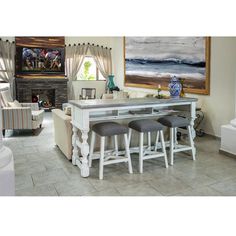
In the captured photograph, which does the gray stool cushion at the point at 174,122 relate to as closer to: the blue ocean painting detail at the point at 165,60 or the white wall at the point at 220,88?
the white wall at the point at 220,88

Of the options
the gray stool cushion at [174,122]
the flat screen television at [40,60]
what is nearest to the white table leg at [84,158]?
the gray stool cushion at [174,122]

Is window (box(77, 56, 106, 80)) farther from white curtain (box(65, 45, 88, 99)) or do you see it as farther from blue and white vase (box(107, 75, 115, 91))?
blue and white vase (box(107, 75, 115, 91))

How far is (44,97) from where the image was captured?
966 cm

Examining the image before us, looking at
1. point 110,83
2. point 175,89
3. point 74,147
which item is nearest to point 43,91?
point 110,83

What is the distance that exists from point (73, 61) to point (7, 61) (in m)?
2.07

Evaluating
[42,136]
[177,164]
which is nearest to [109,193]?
[177,164]

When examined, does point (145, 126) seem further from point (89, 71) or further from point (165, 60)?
point (89, 71)

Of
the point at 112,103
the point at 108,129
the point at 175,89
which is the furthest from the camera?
the point at 175,89

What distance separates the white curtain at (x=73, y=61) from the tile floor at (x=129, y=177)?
5.17 metres

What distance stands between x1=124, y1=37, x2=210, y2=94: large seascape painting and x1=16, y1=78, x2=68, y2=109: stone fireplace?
7.17 feet

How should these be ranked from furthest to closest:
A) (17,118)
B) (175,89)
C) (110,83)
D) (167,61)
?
(110,83), (167,61), (17,118), (175,89)

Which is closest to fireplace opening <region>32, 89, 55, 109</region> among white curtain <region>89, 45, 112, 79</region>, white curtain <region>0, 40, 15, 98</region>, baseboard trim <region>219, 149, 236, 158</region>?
white curtain <region>0, 40, 15, 98</region>

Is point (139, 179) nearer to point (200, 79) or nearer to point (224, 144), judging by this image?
point (224, 144)

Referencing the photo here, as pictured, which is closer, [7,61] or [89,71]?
[7,61]
